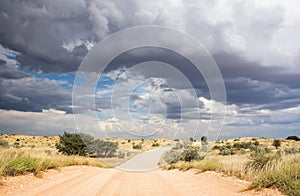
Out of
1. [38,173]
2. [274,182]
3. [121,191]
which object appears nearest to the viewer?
[274,182]

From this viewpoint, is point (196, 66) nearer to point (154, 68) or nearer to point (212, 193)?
point (154, 68)

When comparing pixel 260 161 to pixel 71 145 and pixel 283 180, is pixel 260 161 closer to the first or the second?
pixel 283 180

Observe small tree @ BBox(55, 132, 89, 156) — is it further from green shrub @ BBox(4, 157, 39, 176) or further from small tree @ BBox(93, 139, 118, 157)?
green shrub @ BBox(4, 157, 39, 176)

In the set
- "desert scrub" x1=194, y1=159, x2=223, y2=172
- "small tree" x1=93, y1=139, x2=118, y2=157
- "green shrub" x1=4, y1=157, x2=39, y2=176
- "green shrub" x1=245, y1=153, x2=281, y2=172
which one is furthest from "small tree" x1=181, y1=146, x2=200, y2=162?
"small tree" x1=93, y1=139, x2=118, y2=157

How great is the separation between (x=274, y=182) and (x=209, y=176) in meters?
4.91

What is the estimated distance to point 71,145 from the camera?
118 ft

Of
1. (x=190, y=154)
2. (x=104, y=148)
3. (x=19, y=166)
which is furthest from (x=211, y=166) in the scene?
(x=104, y=148)

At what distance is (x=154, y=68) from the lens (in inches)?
1425

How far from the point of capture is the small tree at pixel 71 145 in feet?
117

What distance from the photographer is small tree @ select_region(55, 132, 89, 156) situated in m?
35.7

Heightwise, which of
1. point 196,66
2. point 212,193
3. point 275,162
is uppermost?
point 196,66

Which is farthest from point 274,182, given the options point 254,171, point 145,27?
point 145,27

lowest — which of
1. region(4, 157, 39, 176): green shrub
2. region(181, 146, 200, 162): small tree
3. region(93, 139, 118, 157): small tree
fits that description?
region(4, 157, 39, 176): green shrub

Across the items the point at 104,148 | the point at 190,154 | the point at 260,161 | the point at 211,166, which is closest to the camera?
the point at 260,161
